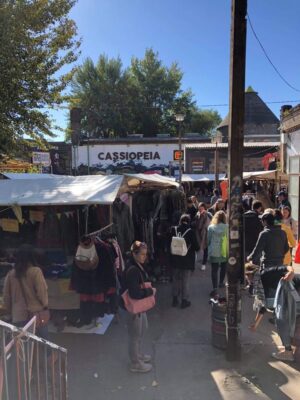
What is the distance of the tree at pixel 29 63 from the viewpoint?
9.51 m

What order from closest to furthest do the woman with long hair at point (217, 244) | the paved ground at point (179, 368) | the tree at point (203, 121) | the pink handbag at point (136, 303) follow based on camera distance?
1. the paved ground at point (179, 368)
2. the pink handbag at point (136, 303)
3. the woman with long hair at point (217, 244)
4. the tree at point (203, 121)

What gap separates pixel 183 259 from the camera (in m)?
7.57

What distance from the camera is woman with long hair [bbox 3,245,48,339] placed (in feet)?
16.1

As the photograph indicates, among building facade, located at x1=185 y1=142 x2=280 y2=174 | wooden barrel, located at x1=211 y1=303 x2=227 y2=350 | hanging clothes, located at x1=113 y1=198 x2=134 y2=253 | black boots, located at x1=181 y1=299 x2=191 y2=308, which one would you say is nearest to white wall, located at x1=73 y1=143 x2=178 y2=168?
building facade, located at x1=185 y1=142 x2=280 y2=174

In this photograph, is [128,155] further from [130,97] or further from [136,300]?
[136,300]

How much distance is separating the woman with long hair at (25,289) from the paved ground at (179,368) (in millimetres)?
971

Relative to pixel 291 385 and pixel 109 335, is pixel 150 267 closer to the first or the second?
pixel 109 335

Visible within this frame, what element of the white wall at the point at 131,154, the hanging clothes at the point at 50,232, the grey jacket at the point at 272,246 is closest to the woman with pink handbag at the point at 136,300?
the grey jacket at the point at 272,246

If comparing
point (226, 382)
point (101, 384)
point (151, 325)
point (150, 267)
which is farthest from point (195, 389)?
point (150, 267)

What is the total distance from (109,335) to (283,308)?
257 centimetres

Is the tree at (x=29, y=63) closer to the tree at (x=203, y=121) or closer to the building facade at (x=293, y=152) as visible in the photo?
the building facade at (x=293, y=152)

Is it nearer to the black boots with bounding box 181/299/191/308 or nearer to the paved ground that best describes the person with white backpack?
the black boots with bounding box 181/299/191/308

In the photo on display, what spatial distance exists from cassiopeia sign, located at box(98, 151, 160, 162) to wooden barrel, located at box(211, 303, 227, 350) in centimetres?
2870

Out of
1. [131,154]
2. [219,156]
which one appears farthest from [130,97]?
[219,156]
